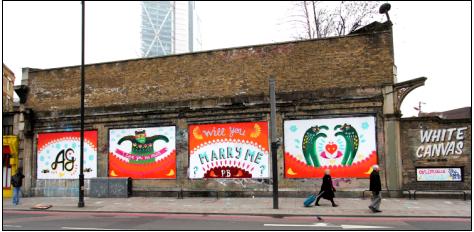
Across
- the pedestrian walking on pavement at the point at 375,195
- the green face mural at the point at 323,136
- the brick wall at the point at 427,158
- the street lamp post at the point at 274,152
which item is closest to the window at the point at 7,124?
the street lamp post at the point at 274,152

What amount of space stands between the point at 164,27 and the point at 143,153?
385 ft

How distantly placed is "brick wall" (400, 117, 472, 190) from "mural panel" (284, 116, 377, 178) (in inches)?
48.9

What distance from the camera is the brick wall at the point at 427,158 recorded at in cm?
1622

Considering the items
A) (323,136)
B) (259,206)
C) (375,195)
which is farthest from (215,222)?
(323,136)

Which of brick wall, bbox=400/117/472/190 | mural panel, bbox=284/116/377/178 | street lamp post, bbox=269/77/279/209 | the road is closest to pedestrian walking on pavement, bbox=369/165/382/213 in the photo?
the road

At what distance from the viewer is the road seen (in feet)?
34.8

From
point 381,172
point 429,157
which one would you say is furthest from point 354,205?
point 429,157

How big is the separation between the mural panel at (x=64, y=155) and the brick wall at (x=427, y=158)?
13.9 metres

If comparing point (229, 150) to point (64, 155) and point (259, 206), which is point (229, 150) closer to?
point (259, 206)

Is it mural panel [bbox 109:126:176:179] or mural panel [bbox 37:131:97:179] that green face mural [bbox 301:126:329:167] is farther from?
mural panel [bbox 37:131:97:179]

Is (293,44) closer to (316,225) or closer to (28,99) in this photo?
(316,225)

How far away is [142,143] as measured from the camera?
19.6m

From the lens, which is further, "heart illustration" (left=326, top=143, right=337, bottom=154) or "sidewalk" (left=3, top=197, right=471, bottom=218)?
"heart illustration" (left=326, top=143, right=337, bottom=154)

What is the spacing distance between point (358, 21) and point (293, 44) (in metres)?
13.1
